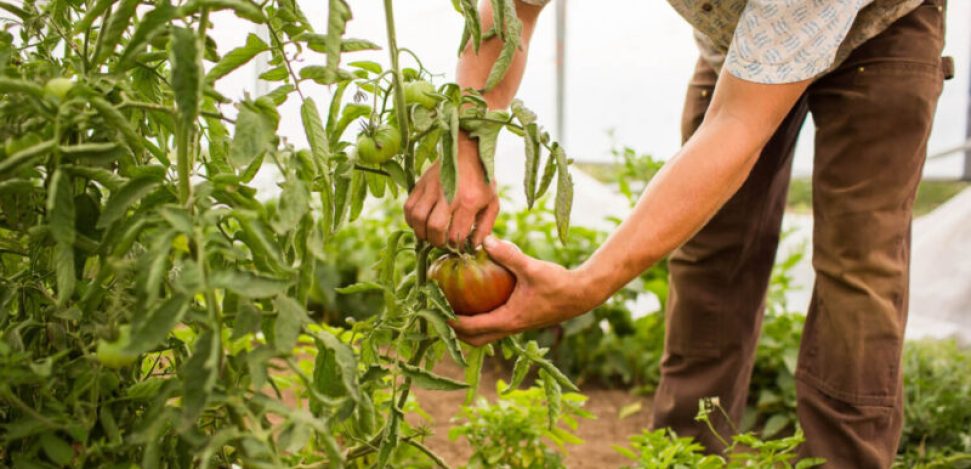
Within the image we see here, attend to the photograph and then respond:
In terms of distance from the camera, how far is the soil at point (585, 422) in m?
2.08

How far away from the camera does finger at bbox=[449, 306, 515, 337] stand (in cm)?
115

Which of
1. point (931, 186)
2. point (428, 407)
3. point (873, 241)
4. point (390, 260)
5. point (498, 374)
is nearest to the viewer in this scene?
point (390, 260)

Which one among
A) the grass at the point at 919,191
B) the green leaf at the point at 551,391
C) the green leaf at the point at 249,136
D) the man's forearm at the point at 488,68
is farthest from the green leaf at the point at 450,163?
the grass at the point at 919,191

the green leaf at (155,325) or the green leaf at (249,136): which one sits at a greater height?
the green leaf at (249,136)

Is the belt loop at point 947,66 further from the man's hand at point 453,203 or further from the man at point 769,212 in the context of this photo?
the man's hand at point 453,203

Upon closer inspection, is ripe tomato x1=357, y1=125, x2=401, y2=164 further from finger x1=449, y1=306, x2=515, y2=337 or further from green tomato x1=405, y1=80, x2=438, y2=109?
finger x1=449, y1=306, x2=515, y2=337

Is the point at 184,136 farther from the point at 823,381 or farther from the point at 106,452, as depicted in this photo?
the point at 823,381

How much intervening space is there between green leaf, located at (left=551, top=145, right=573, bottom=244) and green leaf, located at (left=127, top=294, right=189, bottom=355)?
0.44 meters

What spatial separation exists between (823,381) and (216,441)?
47.2 inches

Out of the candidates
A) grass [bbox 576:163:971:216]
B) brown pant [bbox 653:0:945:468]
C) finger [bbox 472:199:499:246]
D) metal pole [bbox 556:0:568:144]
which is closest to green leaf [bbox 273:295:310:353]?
finger [bbox 472:199:499:246]

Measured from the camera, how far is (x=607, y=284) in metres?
1.22

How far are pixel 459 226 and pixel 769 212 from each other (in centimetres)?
94

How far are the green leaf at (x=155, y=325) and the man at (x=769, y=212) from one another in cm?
44

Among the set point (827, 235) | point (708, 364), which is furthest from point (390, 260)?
point (708, 364)
